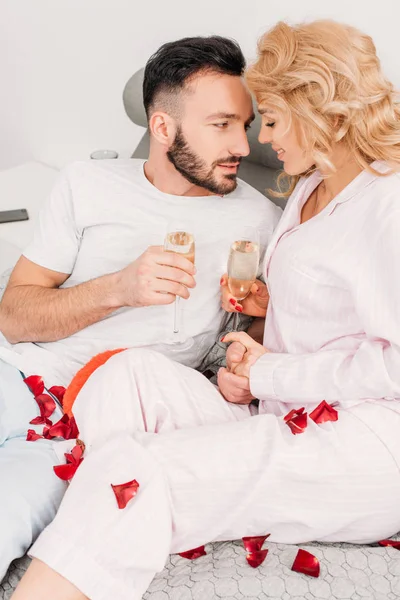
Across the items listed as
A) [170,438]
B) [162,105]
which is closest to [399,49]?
[162,105]

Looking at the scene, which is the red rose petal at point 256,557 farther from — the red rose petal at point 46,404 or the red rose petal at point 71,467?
the red rose petal at point 46,404

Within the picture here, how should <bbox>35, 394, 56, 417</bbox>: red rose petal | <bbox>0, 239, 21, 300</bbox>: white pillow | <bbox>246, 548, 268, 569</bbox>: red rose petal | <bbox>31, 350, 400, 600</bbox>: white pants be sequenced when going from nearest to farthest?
<bbox>31, 350, 400, 600</bbox>: white pants
<bbox>246, 548, 268, 569</bbox>: red rose petal
<bbox>35, 394, 56, 417</bbox>: red rose petal
<bbox>0, 239, 21, 300</bbox>: white pillow

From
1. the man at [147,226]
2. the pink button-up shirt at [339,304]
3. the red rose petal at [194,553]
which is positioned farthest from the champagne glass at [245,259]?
the red rose petal at [194,553]

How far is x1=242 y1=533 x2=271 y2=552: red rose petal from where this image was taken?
4.61 ft

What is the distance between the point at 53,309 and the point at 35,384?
22cm

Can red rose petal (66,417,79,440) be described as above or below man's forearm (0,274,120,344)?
below

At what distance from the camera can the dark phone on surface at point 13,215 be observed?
276 centimetres

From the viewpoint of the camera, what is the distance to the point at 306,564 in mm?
1350

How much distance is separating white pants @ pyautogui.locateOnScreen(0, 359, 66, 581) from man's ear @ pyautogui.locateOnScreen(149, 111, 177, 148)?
82 centimetres

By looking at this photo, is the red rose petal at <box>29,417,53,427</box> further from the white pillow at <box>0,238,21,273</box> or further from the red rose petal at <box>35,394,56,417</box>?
the white pillow at <box>0,238,21,273</box>

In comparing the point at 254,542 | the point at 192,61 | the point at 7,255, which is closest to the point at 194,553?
the point at 254,542

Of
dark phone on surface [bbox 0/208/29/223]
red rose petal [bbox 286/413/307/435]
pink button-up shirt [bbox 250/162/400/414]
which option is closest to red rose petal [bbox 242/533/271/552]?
red rose petal [bbox 286/413/307/435]

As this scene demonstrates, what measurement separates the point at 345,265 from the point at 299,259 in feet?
0.44

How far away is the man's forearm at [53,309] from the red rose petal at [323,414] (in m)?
0.64
